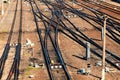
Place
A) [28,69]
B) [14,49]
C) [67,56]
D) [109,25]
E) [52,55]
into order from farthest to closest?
[109,25] → [14,49] → [52,55] → [67,56] → [28,69]

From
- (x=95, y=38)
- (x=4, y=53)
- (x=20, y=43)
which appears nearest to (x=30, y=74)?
(x=4, y=53)

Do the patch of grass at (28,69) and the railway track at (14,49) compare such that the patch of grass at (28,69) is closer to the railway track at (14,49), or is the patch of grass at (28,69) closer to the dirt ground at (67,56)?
the dirt ground at (67,56)

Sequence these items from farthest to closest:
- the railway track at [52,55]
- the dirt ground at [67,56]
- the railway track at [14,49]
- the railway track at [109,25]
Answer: the railway track at [109,25], the railway track at [14,49], the railway track at [52,55], the dirt ground at [67,56]

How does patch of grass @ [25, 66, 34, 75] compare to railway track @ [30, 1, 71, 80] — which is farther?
patch of grass @ [25, 66, 34, 75]

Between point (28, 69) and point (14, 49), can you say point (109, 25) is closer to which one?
point (14, 49)

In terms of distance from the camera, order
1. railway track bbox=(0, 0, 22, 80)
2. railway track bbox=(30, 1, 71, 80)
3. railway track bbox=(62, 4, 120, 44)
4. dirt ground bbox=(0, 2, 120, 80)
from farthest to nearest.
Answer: railway track bbox=(62, 4, 120, 44), railway track bbox=(0, 0, 22, 80), railway track bbox=(30, 1, 71, 80), dirt ground bbox=(0, 2, 120, 80)

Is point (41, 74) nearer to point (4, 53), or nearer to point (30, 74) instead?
point (30, 74)

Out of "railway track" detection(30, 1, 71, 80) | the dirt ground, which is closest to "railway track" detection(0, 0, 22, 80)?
the dirt ground

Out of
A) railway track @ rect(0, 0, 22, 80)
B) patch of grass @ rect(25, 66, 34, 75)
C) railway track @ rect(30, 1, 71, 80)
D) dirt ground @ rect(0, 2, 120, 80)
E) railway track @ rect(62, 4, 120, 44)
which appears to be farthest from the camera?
railway track @ rect(62, 4, 120, 44)


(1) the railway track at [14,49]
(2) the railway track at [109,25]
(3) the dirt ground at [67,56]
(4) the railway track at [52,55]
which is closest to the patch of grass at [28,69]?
(3) the dirt ground at [67,56]

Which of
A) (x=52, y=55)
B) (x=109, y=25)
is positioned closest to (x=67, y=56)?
(x=52, y=55)

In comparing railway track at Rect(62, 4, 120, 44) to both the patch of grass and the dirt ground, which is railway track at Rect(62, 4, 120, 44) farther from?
the patch of grass

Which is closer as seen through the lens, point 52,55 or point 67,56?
point 67,56
